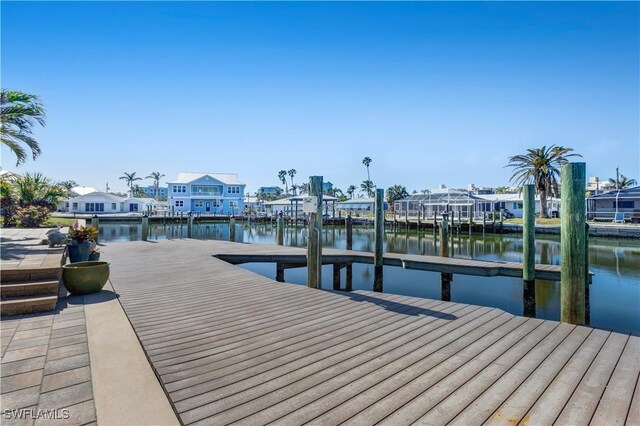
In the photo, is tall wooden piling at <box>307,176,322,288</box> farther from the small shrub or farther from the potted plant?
the small shrub

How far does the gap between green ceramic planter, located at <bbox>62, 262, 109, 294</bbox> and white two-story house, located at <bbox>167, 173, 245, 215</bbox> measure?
4838 cm

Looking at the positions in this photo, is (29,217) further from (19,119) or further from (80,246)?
(80,246)

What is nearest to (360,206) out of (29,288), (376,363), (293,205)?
(293,205)

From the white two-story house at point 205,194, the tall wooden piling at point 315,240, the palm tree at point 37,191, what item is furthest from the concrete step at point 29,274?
the white two-story house at point 205,194

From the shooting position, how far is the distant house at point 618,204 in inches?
1261

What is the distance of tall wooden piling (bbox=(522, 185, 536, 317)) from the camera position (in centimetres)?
614

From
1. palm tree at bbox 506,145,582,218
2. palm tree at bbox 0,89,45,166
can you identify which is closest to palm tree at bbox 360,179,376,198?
palm tree at bbox 506,145,582,218

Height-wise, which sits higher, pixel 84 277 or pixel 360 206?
pixel 360 206

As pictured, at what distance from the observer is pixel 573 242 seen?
4.81 m

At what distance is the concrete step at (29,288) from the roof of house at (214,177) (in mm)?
50006

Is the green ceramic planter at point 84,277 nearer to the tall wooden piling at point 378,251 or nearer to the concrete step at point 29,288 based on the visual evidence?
the concrete step at point 29,288

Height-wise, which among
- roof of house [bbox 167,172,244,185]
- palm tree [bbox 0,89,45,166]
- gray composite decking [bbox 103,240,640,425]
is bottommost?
gray composite decking [bbox 103,240,640,425]

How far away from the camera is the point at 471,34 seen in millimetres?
12250

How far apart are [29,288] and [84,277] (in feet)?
2.70
